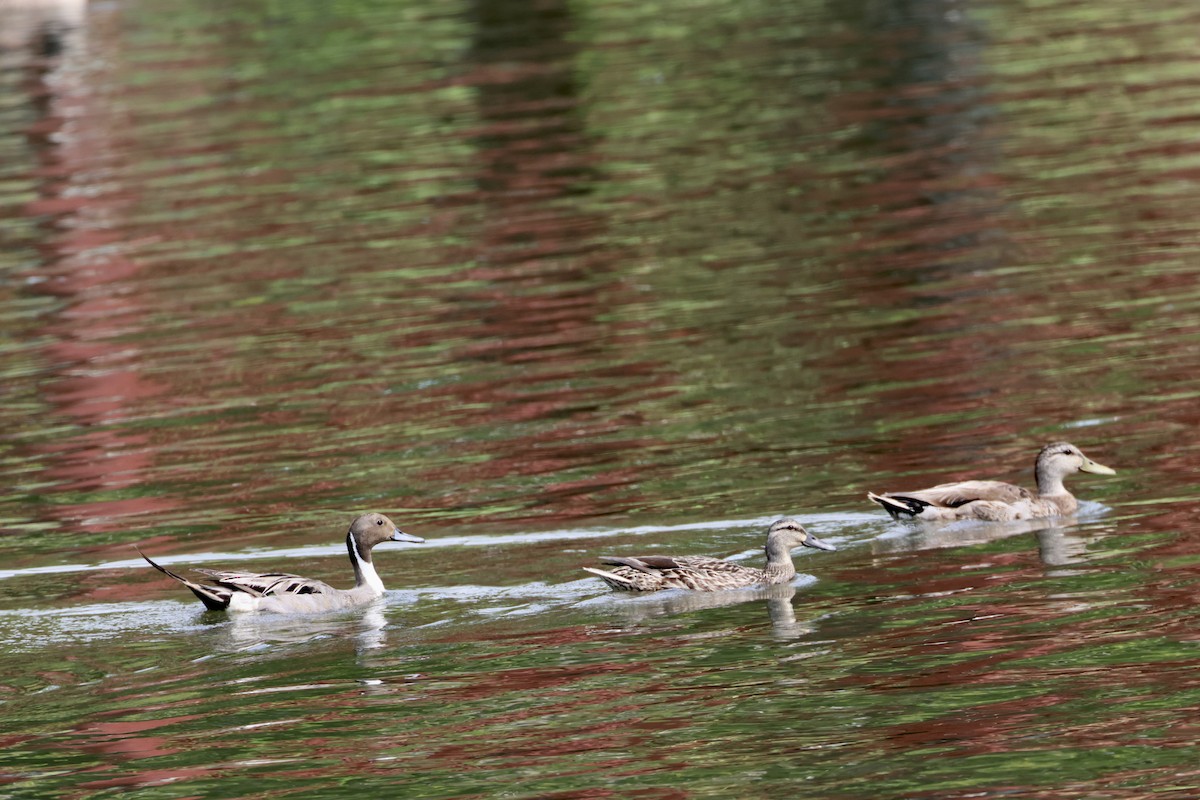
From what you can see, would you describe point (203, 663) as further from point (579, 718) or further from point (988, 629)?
point (988, 629)

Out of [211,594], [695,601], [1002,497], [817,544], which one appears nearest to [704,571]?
[695,601]

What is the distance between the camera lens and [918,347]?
19891mm

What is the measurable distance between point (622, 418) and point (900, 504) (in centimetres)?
453

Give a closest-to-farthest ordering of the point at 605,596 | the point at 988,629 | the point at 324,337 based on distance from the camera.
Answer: the point at 988,629 < the point at 605,596 < the point at 324,337

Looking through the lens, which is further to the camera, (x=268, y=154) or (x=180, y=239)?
(x=268, y=154)

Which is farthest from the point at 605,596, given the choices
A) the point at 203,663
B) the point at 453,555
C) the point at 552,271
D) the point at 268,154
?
the point at 268,154

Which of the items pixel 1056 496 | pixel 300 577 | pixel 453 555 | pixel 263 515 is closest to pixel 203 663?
pixel 300 577

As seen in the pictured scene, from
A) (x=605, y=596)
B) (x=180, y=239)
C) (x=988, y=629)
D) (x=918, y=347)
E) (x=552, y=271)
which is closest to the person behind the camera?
(x=988, y=629)

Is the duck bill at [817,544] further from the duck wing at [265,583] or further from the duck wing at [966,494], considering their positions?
the duck wing at [265,583]

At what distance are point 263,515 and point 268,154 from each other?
21.1 metres

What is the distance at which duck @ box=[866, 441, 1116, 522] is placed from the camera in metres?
14.5

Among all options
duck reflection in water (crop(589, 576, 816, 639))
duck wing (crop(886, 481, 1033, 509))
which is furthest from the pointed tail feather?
duck wing (crop(886, 481, 1033, 509))

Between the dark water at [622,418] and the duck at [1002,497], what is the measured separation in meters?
0.17

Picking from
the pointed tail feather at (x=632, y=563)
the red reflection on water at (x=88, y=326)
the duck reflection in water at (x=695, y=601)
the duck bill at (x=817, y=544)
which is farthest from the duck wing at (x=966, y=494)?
the red reflection on water at (x=88, y=326)
